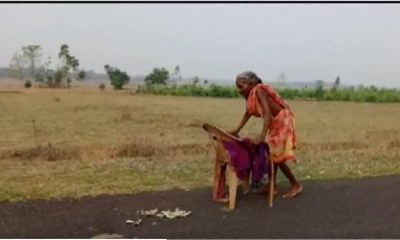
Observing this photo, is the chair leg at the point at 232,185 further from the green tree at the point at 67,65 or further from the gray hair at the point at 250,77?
the green tree at the point at 67,65

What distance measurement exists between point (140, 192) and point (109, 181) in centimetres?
100

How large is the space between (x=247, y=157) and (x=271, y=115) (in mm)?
489

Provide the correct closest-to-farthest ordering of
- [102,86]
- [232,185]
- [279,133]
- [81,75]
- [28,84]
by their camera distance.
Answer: [232,185] < [279,133] < [102,86] < [28,84] < [81,75]

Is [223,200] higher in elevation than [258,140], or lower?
lower

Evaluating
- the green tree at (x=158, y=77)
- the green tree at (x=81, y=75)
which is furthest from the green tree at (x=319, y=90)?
the green tree at (x=81, y=75)

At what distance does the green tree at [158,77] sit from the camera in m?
51.8

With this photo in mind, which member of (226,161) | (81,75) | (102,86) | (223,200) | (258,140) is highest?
(81,75)

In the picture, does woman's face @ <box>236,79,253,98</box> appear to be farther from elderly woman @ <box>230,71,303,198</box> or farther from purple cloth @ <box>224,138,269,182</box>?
purple cloth @ <box>224,138,269,182</box>

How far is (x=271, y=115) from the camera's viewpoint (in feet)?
16.1

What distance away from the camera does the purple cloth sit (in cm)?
482

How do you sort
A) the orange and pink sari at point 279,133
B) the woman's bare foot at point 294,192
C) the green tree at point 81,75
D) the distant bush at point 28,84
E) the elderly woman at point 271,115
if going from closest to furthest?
the elderly woman at point 271,115 < the orange and pink sari at point 279,133 < the woman's bare foot at point 294,192 < the distant bush at point 28,84 < the green tree at point 81,75

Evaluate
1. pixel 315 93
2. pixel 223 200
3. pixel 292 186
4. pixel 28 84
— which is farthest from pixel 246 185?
pixel 28 84

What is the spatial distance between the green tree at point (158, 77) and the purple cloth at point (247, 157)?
1830 inches

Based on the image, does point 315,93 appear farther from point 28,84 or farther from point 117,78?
point 28,84
